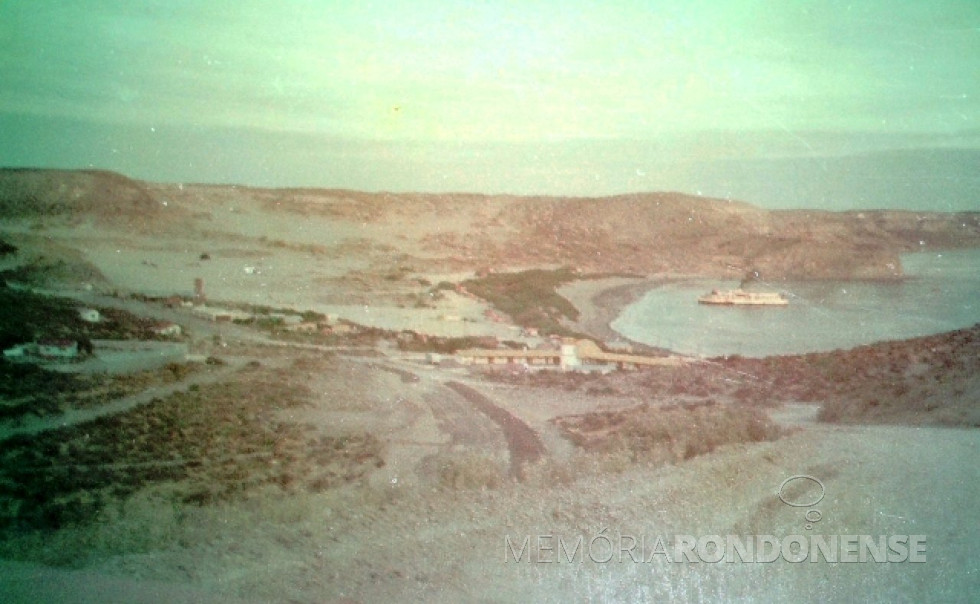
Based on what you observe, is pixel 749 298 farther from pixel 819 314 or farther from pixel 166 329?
pixel 166 329

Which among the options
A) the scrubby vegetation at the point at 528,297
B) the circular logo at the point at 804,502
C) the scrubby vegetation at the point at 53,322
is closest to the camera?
the circular logo at the point at 804,502

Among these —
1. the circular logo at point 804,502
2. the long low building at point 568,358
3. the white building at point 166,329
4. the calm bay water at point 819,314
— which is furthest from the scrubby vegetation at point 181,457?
the calm bay water at point 819,314

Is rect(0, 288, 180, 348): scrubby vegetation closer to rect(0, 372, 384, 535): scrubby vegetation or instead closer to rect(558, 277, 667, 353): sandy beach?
rect(0, 372, 384, 535): scrubby vegetation

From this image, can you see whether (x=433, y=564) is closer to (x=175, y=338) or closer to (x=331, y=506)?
(x=331, y=506)

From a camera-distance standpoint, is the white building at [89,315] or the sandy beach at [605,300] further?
the sandy beach at [605,300]

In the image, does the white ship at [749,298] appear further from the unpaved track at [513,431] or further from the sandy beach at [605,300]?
the unpaved track at [513,431]

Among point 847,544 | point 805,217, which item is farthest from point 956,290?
point 847,544
